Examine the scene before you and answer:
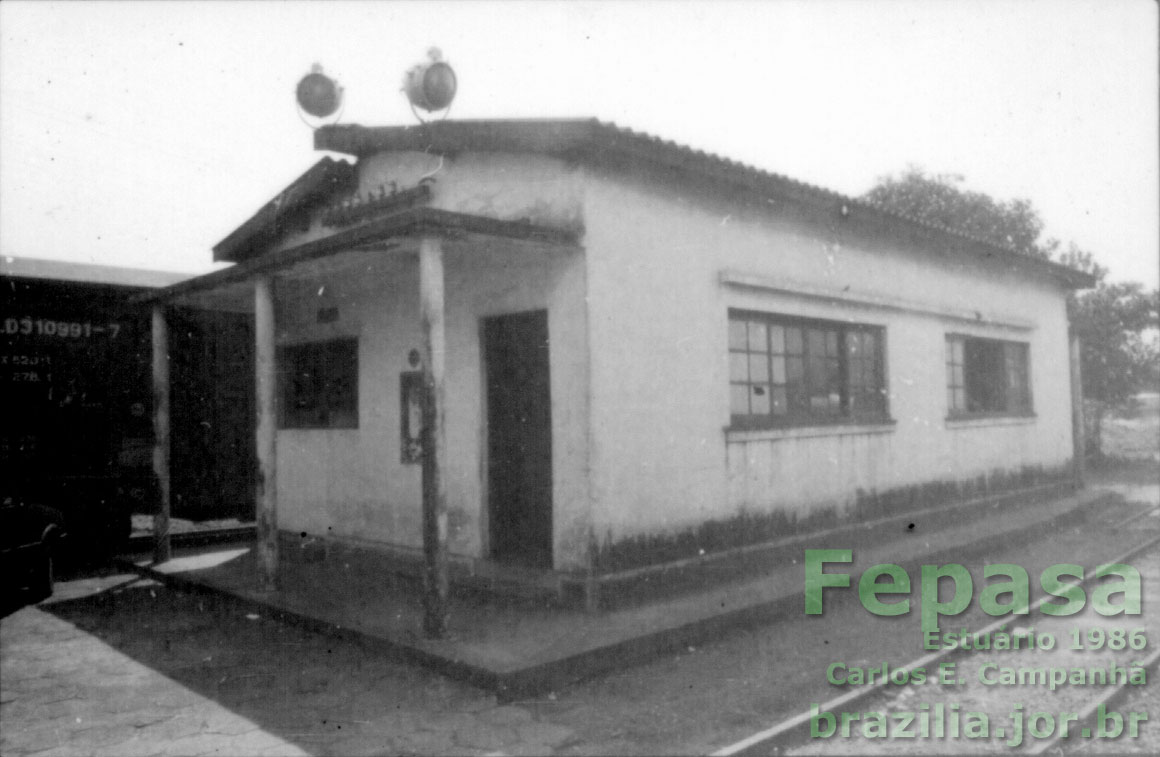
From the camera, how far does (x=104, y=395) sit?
942 cm

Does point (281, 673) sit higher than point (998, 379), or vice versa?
point (998, 379)

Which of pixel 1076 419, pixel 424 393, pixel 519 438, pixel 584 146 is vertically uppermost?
pixel 584 146

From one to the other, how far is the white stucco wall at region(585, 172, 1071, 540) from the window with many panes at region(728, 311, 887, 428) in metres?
0.18

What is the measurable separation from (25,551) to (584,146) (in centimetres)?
481

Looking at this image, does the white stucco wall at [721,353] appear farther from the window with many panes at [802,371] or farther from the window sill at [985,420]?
the window with many panes at [802,371]

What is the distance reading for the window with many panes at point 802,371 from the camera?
8172mm

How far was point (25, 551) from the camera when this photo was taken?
17.7 ft

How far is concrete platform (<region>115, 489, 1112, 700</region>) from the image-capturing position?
5.36 metres

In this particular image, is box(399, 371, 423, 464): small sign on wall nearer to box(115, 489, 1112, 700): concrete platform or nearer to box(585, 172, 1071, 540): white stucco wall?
box(115, 489, 1112, 700): concrete platform

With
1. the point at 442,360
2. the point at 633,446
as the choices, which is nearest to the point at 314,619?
the point at 442,360

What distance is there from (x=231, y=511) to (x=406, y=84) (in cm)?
630

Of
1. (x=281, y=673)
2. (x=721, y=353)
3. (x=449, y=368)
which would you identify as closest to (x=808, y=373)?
(x=721, y=353)

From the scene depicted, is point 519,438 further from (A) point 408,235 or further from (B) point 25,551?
(B) point 25,551

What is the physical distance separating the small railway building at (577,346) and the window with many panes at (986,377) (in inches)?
34.7
